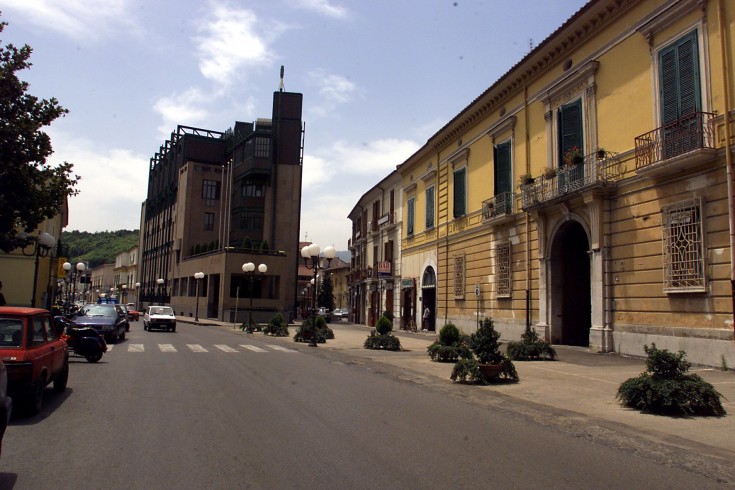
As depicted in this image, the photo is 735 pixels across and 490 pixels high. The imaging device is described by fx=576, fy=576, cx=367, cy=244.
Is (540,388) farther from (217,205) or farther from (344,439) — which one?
(217,205)

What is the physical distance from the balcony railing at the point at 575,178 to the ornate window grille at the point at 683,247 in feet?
8.86

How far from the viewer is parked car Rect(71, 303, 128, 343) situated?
21984 millimetres

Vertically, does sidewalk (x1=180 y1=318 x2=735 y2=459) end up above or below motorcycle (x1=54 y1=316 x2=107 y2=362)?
below

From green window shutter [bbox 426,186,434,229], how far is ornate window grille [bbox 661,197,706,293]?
19.1m

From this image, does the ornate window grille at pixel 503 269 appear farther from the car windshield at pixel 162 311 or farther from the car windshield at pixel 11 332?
the car windshield at pixel 11 332

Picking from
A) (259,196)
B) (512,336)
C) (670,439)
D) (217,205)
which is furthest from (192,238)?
(670,439)

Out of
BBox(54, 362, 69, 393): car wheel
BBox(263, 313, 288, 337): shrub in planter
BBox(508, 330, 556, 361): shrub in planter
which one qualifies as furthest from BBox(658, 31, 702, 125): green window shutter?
BBox(263, 313, 288, 337): shrub in planter

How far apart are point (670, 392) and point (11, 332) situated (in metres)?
9.94

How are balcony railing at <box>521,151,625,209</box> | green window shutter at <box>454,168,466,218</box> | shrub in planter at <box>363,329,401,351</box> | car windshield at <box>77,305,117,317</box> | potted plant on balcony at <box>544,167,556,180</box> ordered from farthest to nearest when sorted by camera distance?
green window shutter at <box>454,168,466,218</box>
car windshield at <box>77,305,117,317</box>
shrub in planter at <box>363,329,401,351</box>
potted plant on balcony at <box>544,167,556,180</box>
balcony railing at <box>521,151,625,209</box>

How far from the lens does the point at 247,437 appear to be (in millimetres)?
7031

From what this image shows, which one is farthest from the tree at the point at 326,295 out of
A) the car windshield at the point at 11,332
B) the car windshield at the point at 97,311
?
the car windshield at the point at 11,332

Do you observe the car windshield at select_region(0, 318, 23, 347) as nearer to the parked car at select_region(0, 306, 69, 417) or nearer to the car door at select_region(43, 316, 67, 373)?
the parked car at select_region(0, 306, 69, 417)

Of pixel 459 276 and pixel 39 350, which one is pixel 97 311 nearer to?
pixel 39 350

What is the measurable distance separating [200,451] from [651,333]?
1439 centimetres
